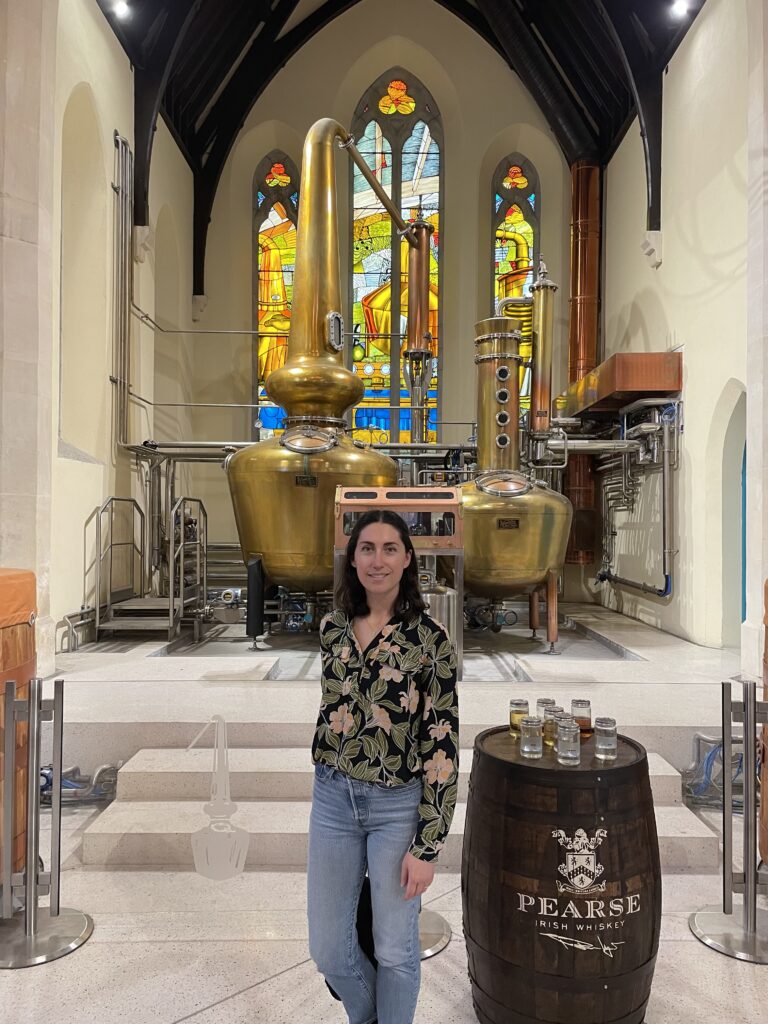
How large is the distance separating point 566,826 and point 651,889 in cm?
33

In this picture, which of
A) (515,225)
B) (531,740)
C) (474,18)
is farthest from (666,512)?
(474,18)

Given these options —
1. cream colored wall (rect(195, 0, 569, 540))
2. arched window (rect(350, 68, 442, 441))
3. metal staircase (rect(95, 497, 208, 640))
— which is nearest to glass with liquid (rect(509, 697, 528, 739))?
metal staircase (rect(95, 497, 208, 640))

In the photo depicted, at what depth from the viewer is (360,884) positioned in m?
1.69

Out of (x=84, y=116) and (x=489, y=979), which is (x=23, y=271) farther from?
(x=489, y=979)

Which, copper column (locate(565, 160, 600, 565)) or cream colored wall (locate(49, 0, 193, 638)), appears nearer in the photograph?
cream colored wall (locate(49, 0, 193, 638))

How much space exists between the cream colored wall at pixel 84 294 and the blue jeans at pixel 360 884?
16.6 feet

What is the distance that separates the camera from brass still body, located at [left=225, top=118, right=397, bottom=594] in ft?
19.9

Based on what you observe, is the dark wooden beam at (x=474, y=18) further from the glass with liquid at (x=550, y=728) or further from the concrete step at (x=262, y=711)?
the glass with liquid at (x=550, y=728)

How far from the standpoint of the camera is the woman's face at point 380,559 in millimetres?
1680

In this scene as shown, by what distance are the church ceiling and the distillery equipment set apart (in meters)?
2.78

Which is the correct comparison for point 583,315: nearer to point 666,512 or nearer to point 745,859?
point 666,512

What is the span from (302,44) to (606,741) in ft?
38.8

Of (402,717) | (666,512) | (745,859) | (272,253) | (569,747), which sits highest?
(272,253)

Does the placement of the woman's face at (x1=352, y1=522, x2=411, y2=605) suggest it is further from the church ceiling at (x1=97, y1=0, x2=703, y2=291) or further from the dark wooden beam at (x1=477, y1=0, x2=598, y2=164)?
the dark wooden beam at (x1=477, y1=0, x2=598, y2=164)
